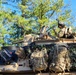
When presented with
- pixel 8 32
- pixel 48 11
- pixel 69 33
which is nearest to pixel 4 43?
pixel 8 32

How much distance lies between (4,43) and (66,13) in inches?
257

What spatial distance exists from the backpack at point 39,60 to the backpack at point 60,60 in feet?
0.97

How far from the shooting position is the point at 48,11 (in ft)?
94.1

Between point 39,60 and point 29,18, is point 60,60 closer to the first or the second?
Answer: point 39,60

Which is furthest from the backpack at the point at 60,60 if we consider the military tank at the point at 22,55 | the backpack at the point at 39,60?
the military tank at the point at 22,55

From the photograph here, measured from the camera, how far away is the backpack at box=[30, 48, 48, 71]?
1298 centimetres

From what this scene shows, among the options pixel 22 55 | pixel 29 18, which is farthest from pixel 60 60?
pixel 29 18

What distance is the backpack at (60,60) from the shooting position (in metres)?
12.8

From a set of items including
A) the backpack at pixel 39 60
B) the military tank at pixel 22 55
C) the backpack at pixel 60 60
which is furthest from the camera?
the military tank at pixel 22 55

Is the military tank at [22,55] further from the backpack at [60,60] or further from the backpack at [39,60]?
the backpack at [60,60]

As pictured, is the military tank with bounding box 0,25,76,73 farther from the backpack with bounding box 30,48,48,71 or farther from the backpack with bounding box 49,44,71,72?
the backpack with bounding box 49,44,71,72

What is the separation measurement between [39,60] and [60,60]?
0.88 metres

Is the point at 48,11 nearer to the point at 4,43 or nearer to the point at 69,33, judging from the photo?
the point at 4,43

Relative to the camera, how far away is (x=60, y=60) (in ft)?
42.7
